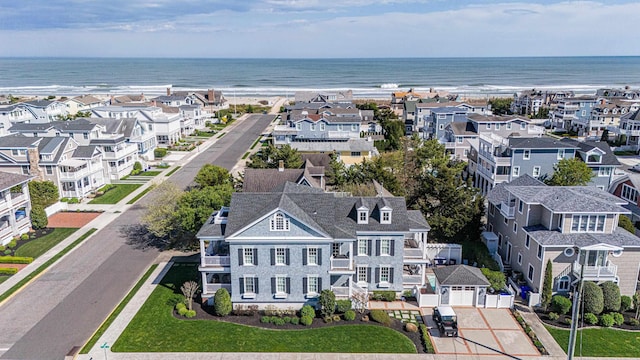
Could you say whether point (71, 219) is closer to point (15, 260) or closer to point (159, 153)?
point (15, 260)

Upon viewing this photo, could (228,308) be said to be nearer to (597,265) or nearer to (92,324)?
(92,324)

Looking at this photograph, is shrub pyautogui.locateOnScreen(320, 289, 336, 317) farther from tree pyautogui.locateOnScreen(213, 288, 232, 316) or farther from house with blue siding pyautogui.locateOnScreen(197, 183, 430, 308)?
tree pyautogui.locateOnScreen(213, 288, 232, 316)

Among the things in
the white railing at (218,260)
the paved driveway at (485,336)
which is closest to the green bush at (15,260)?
the white railing at (218,260)

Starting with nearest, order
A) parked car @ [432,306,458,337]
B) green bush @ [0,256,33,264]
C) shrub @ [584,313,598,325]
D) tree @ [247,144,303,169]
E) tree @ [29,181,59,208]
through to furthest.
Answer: parked car @ [432,306,458,337] < shrub @ [584,313,598,325] < green bush @ [0,256,33,264] < tree @ [29,181,59,208] < tree @ [247,144,303,169]

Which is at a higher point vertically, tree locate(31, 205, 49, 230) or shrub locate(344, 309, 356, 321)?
tree locate(31, 205, 49, 230)

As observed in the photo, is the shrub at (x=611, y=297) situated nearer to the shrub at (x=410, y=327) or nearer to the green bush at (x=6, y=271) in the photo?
the shrub at (x=410, y=327)

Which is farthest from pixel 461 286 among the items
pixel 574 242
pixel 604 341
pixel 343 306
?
pixel 604 341

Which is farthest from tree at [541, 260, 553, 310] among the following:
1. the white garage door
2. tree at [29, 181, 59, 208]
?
tree at [29, 181, 59, 208]
